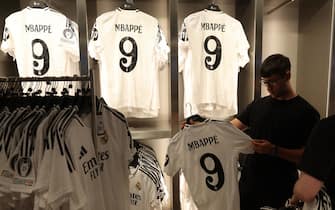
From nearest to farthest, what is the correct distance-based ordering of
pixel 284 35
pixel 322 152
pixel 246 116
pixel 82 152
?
pixel 322 152
pixel 82 152
pixel 246 116
pixel 284 35

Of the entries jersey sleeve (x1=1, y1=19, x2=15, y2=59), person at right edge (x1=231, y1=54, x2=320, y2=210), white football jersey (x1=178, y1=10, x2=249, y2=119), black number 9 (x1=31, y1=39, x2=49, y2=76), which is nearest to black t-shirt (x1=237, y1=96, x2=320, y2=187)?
person at right edge (x1=231, y1=54, x2=320, y2=210)

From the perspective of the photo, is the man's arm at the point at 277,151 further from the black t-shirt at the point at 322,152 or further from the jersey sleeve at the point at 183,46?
the jersey sleeve at the point at 183,46

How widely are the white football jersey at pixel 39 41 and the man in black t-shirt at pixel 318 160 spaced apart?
5.30 ft

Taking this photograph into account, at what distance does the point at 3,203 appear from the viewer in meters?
1.26

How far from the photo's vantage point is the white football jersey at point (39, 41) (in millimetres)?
1942

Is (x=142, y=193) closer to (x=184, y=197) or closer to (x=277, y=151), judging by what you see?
(x=184, y=197)

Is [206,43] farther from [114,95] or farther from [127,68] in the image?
[114,95]

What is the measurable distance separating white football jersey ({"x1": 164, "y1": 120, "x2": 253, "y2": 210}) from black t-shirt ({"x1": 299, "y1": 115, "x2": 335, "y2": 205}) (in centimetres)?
65

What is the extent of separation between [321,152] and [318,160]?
3cm

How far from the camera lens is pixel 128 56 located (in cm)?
210

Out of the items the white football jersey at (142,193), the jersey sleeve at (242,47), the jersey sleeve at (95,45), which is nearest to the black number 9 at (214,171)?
the white football jersey at (142,193)

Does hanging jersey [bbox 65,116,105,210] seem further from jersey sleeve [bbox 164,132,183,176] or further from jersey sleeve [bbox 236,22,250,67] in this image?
jersey sleeve [bbox 236,22,250,67]

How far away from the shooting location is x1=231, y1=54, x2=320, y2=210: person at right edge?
68.3 inches

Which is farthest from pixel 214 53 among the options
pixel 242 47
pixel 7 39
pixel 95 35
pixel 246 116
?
pixel 7 39
